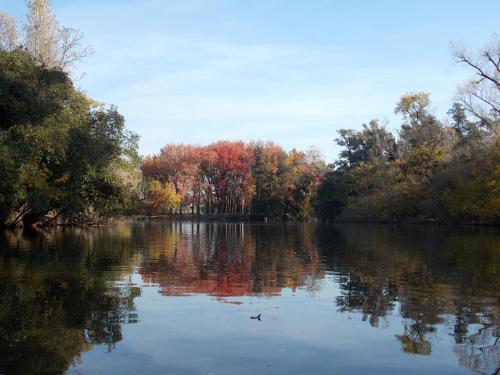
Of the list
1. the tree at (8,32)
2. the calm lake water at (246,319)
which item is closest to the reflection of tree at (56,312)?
the calm lake water at (246,319)

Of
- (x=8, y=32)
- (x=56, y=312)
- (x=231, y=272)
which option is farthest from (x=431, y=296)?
(x=8, y=32)

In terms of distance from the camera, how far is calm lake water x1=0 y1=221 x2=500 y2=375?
6992 millimetres

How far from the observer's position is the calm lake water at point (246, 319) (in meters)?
6.99

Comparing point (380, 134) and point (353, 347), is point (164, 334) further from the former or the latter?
point (380, 134)

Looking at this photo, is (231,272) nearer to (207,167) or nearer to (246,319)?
(246,319)

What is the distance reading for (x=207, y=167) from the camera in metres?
103

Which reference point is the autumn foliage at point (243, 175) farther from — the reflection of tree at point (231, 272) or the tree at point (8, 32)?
the reflection of tree at point (231, 272)

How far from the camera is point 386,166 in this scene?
77250 millimetres

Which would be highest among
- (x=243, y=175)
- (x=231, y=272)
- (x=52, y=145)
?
(x=243, y=175)

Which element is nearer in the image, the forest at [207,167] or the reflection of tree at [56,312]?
the reflection of tree at [56,312]

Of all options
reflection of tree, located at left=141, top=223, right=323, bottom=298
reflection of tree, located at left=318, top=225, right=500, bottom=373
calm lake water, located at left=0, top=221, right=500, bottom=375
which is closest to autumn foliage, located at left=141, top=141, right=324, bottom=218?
reflection of tree, located at left=141, top=223, right=323, bottom=298

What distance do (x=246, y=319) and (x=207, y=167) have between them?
93.8 meters

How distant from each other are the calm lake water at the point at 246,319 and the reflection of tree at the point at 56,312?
0.08 feet

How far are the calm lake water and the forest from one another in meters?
14.5
